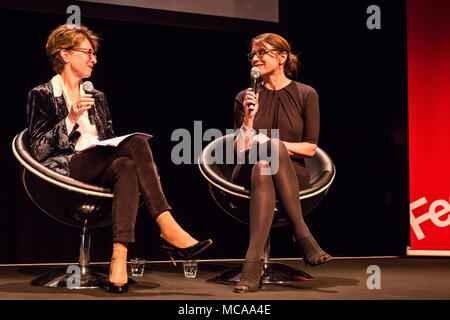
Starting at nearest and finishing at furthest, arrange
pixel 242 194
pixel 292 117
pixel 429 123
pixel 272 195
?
pixel 272 195 < pixel 242 194 < pixel 292 117 < pixel 429 123

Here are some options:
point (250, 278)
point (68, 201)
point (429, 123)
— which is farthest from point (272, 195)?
point (429, 123)

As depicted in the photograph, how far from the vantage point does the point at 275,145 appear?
2.37 metres

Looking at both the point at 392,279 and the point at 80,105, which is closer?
the point at 80,105

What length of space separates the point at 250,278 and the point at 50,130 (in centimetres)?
109

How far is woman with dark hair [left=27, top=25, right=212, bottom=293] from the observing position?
7.29ft

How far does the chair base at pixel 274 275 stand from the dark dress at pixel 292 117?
41 cm

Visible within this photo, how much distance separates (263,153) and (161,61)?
5.17ft

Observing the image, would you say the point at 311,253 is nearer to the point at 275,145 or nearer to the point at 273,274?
the point at 273,274

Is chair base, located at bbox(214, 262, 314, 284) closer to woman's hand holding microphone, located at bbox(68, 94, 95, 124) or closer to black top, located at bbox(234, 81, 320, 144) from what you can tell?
black top, located at bbox(234, 81, 320, 144)

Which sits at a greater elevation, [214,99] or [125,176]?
[214,99]

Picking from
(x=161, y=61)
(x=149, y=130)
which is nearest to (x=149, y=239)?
(x=149, y=130)

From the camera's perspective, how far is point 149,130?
3660mm

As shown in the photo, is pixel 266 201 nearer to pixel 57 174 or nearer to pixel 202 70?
pixel 57 174

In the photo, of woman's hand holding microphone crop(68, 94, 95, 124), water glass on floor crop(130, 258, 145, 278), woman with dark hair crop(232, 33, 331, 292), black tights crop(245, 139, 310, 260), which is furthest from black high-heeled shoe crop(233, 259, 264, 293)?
woman's hand holding microphone crop(68, 94, 95, 124)
